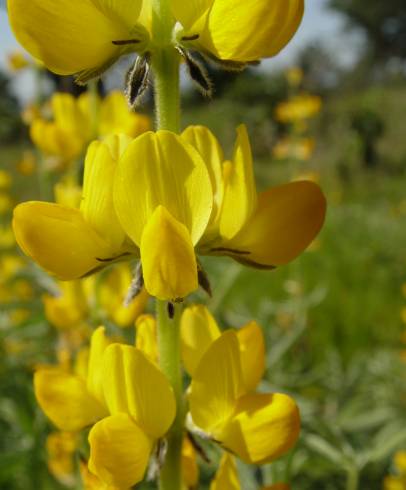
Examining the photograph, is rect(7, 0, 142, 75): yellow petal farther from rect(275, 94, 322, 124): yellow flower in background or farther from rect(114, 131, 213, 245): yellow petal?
rect(275, 94, 322, 124): yellow flower in background

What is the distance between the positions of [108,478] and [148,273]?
212 millimetres

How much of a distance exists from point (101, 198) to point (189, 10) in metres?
0.21

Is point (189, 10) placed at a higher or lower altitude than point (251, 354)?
higher

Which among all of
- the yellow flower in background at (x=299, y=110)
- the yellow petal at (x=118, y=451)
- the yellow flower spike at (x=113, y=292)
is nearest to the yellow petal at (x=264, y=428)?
the yellow petal at (x=118, y=451)

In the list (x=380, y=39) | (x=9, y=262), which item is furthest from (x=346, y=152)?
(x=380, y=39)

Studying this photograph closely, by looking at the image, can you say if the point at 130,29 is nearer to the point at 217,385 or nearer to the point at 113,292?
the point at 217,385

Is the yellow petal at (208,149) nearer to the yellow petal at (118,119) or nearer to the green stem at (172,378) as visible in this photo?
the green stem at (172,378)

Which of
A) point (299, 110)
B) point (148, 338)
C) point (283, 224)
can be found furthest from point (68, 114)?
point (299, 110)

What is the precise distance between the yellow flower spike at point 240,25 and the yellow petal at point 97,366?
0.35 metres

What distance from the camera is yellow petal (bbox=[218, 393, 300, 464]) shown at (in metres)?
0.76

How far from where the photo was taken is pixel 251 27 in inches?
27.1

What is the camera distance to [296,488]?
6.79 ft

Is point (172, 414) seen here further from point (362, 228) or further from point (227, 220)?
point (362, 228)

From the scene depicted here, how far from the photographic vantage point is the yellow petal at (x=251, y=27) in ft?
2.24
